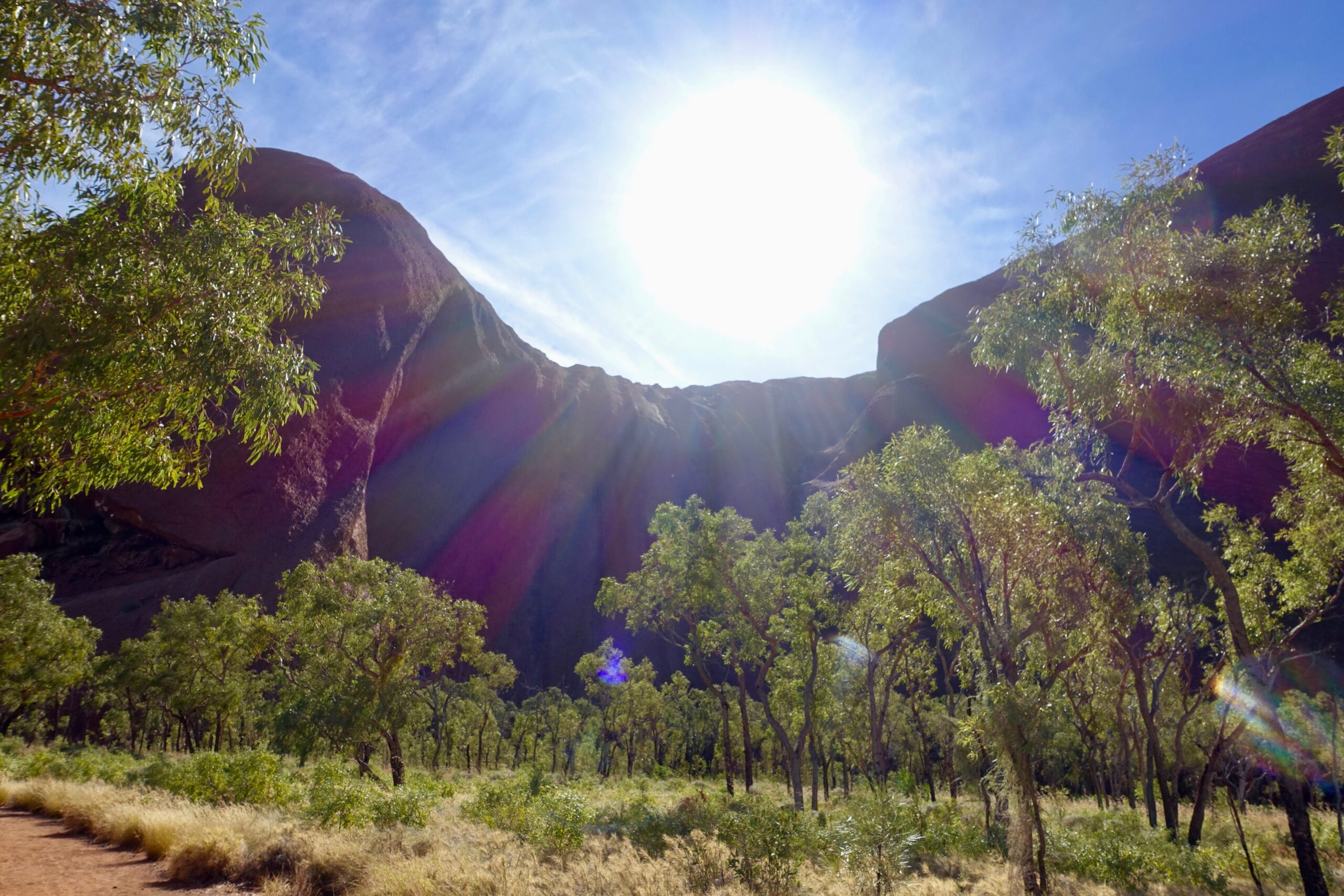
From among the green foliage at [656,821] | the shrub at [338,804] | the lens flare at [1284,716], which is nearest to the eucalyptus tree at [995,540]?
the lens flare at [1284,716]

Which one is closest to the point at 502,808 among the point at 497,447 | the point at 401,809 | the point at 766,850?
the point at 401,809

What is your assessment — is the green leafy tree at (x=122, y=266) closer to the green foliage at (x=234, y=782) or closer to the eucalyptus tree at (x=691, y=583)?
the green foliage at (x=234, y=782)

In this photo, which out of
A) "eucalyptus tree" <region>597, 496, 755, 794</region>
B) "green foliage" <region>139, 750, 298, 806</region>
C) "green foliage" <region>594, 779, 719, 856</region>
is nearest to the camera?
"green foliage" <region>594, 779, 719, 856</region>

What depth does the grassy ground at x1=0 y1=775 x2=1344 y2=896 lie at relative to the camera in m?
8.57

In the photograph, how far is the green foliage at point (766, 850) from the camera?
8.39 m

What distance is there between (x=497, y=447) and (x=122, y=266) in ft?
320

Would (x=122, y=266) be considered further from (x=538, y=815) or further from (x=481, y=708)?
(x=481, y=708)

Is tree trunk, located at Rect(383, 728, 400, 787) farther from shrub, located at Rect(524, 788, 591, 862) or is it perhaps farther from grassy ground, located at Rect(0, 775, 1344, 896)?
shrub, located at Rect(524, 788, 591, 862)

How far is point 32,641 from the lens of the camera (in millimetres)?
26688

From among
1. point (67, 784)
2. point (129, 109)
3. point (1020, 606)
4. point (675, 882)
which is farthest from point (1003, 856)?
point (67, 784)

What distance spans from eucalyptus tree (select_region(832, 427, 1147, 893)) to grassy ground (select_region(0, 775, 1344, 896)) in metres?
1.87

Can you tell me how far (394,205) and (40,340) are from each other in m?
90.7

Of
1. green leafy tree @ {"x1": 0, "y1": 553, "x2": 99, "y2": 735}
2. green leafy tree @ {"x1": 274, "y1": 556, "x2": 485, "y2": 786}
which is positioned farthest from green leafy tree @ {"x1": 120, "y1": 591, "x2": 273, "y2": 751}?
green leafy tree @ {"x1": 274, "y1": 556, "x2": 485, "y2": 786}

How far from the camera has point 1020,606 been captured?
18391mm
